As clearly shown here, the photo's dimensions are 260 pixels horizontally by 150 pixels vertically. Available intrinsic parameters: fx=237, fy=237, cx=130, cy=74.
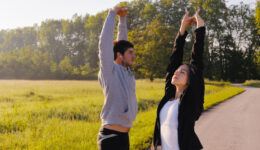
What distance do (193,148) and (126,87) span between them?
2.87 ft

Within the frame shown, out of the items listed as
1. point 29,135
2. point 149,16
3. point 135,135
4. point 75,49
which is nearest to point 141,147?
point 135,135

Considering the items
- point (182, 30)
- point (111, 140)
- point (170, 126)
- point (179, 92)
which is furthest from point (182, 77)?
point (111, 140)

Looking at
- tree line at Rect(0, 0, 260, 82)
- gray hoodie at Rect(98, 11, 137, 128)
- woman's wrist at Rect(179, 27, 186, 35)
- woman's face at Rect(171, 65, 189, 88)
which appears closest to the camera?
gray hoodie at Rect(98, 11, 137, 128)

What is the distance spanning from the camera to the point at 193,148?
2.29 m

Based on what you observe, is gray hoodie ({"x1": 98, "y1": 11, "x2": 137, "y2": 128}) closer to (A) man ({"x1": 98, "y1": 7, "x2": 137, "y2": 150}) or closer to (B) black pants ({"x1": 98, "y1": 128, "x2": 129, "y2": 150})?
(A) man ({"x1": 98, "y1": 7, "x2": 137, "y2": 150})

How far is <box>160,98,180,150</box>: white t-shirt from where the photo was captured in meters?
2.33

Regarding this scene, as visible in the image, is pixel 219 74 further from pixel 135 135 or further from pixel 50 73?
pixel 135 135

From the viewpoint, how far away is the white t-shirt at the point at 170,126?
2332mm

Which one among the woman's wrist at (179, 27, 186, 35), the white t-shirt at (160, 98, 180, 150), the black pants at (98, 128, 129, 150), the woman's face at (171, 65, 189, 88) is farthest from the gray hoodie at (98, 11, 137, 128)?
the woman's wrist at (179, 27, 186, 35)

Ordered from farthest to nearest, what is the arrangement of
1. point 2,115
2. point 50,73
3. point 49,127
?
1. point 50,73
2. point 2,115
3. point 49,127

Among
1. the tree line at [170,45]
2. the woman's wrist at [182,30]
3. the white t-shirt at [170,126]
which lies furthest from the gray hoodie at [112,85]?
the tree line at [170,45]

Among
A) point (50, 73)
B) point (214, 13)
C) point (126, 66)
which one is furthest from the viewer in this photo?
point (50, 73)

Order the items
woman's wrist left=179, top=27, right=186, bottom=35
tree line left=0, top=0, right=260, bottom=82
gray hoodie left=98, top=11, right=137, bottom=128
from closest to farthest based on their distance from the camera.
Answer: gray hoodie left=98, top=11, right=137, bottom=128
woman's wrist left=179, top=27, right=186, bottom=35
tree line left=0, top=0, right=260, bottom=82

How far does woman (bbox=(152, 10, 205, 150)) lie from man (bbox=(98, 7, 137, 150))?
36 cm
